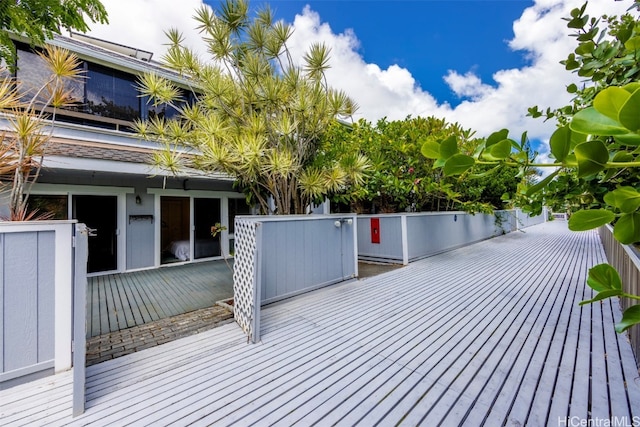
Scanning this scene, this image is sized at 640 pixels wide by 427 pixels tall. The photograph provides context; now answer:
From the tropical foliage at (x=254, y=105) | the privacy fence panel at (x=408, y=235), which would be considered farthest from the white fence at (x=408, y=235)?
the tropical foliage at (x=254, y=105)

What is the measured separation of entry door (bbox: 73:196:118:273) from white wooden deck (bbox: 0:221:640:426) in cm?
502

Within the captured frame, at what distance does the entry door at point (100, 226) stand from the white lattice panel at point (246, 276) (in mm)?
4849

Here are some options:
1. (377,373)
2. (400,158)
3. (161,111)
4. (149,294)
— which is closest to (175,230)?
(149,294)

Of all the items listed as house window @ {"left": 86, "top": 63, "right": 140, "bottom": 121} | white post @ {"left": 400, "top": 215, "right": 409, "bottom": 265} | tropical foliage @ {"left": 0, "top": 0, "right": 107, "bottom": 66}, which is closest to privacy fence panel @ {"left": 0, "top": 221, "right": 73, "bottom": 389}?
tropical foliage @ {"left": 0, "top": 0, "right": 107, "bottom": 66}

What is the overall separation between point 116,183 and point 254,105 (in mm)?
4449

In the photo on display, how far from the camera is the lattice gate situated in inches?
128

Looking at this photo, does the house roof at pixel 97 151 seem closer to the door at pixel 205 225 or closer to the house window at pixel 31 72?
the house window at pixel 31 72

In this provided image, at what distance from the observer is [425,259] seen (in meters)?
7.73

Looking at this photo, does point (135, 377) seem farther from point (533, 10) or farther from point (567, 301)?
point (533, 10)

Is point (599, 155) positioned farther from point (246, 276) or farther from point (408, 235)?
point (408, 235)

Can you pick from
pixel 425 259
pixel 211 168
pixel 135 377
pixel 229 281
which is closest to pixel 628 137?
pixel 135 377

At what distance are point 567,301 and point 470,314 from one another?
178 cm

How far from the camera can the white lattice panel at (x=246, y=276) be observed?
10.8 feet

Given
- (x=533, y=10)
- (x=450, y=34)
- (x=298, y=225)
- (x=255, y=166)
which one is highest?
(x=450, y=34)
